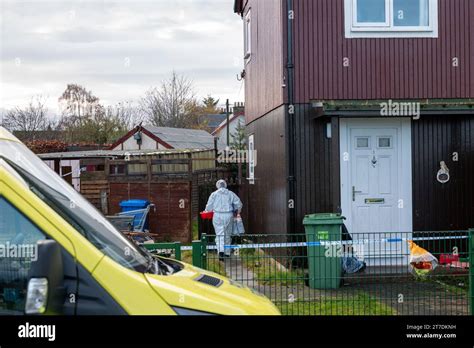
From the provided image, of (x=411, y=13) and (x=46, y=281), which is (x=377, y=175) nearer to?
(x=411, y=13)

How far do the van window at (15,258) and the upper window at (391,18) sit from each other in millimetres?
10061

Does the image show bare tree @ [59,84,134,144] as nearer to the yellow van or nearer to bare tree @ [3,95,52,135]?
bare tree @ [3,95,52,135]

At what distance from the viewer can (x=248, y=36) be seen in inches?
750

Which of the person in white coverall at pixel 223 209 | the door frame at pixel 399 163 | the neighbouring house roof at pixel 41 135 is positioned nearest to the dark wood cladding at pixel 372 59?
the door frame at pixel 399 163

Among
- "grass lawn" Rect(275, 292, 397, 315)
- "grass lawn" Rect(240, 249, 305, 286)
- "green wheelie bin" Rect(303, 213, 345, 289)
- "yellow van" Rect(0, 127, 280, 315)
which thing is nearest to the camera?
"yellow van" Rect(0, 127, 280, 315)

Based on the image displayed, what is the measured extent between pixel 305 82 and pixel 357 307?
547 cm

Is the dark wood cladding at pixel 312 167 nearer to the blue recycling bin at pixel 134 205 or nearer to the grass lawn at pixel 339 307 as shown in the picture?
the grass lawn at pixel 339 307

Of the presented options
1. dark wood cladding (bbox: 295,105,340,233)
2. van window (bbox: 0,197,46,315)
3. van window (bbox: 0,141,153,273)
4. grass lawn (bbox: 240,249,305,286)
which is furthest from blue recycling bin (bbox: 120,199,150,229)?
van window (bbox: 0,197,46,315)

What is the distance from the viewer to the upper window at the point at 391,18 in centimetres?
1295

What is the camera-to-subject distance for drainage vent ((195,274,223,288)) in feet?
14.6

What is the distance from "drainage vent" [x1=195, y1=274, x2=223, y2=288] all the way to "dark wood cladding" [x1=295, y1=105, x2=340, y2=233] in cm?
846
